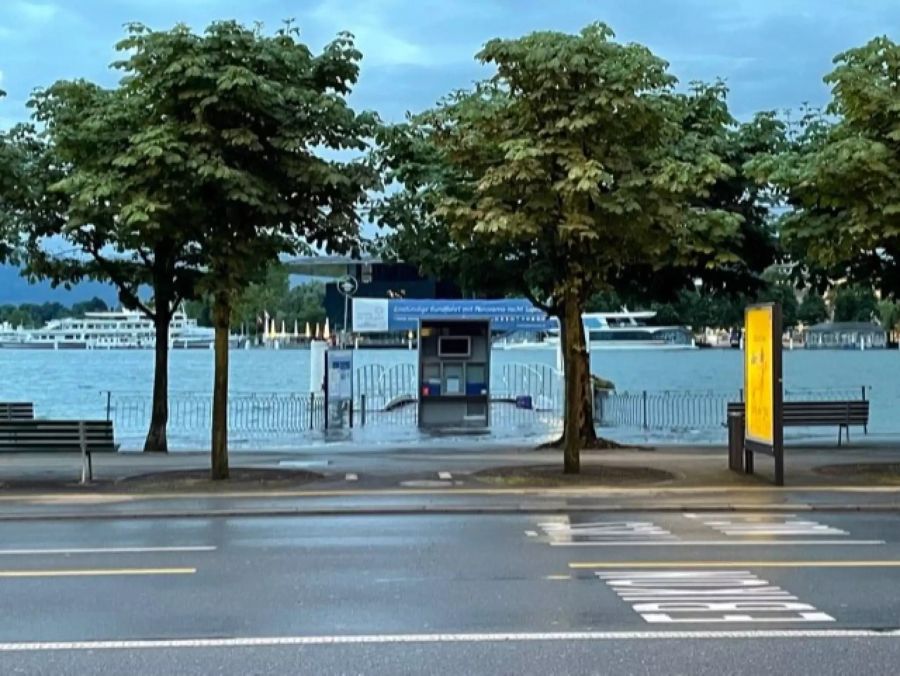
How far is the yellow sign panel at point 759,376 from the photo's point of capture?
1538cm

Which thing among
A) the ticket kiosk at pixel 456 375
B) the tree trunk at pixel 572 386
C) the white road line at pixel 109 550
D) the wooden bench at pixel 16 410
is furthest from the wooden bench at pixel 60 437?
the ticket kiosk at pixel 456 375

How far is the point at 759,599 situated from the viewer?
8258 millimetres

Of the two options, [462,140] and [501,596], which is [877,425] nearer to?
[462,140]

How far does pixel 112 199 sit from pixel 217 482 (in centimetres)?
403

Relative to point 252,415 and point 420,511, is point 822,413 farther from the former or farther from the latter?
point 252,415

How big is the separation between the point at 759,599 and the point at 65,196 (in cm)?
1441

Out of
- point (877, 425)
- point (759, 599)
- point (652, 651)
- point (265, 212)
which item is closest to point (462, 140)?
point (265, 212)

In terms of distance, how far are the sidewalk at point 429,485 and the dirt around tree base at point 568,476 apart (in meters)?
0.03

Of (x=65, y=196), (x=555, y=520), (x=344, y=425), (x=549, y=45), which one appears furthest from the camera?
(x=344, y=425)

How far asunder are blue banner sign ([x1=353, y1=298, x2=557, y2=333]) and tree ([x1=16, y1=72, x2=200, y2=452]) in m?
6.71

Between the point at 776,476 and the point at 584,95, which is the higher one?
the point at 584,95

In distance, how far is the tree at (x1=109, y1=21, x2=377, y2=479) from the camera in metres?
14.8

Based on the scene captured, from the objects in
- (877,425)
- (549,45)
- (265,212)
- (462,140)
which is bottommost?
(877,425)

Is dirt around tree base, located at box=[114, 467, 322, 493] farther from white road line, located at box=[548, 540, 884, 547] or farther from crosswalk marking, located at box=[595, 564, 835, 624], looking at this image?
crosswalk marking, located at box=[595, 564, 835, 624]
